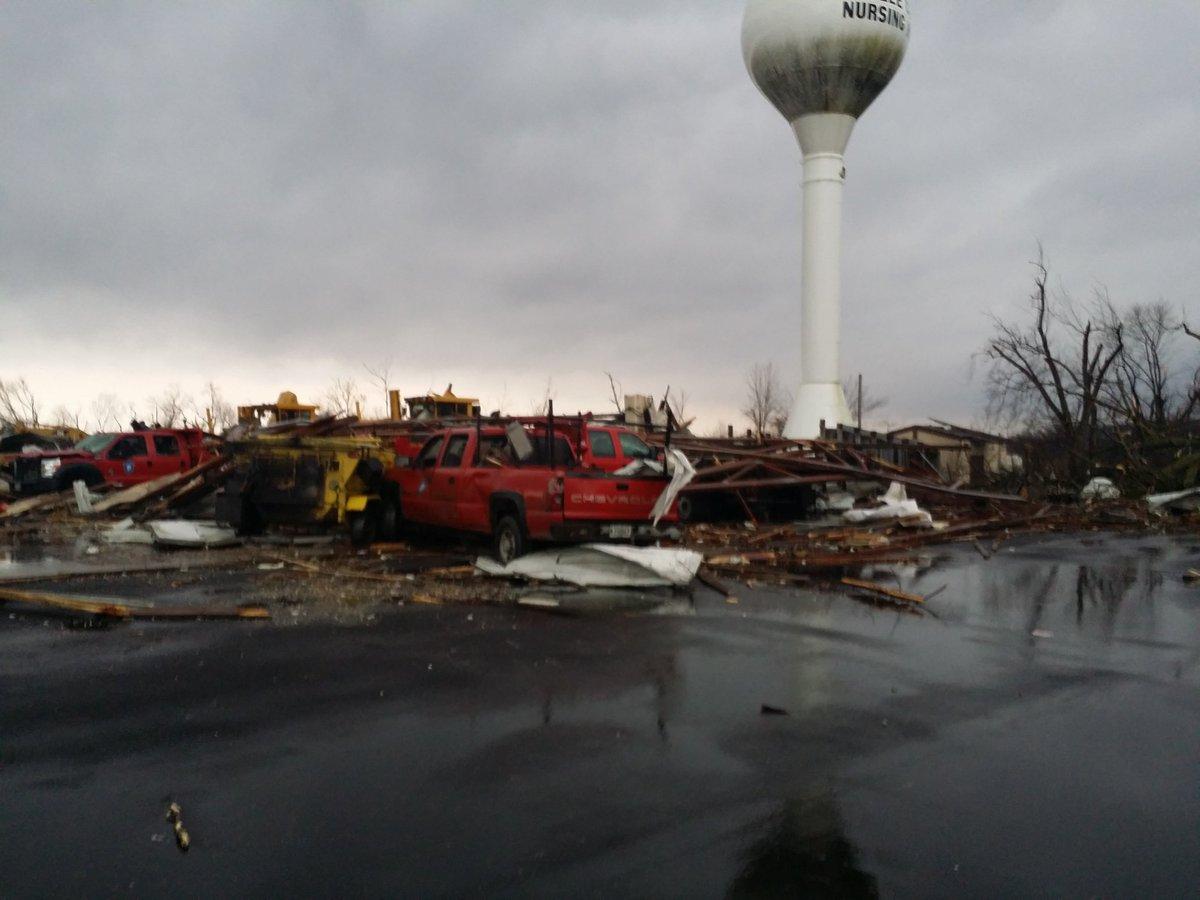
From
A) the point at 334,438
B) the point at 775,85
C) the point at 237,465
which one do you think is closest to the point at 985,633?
the point at 334,438

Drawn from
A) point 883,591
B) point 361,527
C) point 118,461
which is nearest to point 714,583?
point 883,591

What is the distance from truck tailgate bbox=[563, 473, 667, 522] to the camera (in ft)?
35.1

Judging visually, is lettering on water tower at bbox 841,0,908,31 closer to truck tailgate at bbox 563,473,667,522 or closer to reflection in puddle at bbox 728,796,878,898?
truck tailgate at bbox 563,473,667,522

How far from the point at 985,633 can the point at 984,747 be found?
137 inches

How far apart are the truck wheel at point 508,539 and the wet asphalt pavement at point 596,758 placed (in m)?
2.73

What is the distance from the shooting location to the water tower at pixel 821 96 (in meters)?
28.6

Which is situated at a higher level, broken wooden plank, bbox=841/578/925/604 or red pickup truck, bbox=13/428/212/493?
red pickup truck, bbox=13/428/212/493

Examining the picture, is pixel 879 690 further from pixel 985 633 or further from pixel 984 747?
pixel 985 633

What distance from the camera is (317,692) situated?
19.6ft

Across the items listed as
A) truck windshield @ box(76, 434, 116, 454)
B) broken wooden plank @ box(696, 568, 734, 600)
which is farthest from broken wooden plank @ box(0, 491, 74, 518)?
broken wooden plank @ box(696, 568, 734, 600)

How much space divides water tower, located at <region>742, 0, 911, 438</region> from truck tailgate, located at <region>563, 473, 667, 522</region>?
64.5 feet

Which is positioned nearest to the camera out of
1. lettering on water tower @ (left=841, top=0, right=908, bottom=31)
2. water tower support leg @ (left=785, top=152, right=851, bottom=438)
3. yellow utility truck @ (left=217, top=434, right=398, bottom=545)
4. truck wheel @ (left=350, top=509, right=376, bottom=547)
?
yellow utility truck @ (left=217, top=434, right=398, bottom=545)

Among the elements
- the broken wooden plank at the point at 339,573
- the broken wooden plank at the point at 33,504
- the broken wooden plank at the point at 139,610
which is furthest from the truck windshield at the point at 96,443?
the broken wooden plank at the point at 139,610

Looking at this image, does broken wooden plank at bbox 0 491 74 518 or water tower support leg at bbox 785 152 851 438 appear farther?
water tower support leg at bbox 785 152 851 438
